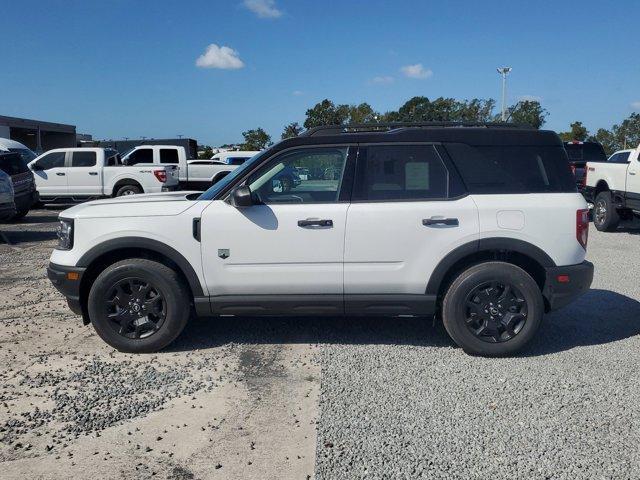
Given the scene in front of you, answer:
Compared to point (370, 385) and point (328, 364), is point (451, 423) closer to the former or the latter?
point (370, 385)

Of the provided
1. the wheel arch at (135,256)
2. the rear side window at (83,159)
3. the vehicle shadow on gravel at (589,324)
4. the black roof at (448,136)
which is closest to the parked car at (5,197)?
the rear side window at (83,159)

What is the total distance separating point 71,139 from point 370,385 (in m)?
69.6

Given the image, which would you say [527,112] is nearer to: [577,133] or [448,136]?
[577,133]

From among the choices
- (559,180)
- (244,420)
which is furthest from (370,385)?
(559,180)

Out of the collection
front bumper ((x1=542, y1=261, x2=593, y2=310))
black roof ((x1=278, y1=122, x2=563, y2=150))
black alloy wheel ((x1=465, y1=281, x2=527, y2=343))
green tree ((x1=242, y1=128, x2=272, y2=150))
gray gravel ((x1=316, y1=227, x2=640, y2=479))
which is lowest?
gray gravel ((x1=316, y1=227, x2=640, y2=479))

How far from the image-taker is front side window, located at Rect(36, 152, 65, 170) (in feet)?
55.5

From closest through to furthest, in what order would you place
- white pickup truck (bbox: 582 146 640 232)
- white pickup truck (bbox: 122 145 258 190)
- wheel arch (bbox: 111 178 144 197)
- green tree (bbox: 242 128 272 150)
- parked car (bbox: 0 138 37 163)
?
white pickup truck (bbox: 582 146 640 232) → wheel arch (bbox: 111 178 144 197) → parked car (bbox: 0 138 37 163) → white pickup truck (bbox: 122 145 258 190) → green tree (bbox: 242 128 272 150)

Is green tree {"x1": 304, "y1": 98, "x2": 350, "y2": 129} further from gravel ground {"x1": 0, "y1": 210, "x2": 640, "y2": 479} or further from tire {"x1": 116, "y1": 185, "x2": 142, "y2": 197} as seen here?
gravel ground {"x1": 0, "y1": 210, "x2": 640, "y2": 479}

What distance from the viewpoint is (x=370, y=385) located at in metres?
4.21

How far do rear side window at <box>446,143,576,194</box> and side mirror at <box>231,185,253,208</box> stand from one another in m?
1.70

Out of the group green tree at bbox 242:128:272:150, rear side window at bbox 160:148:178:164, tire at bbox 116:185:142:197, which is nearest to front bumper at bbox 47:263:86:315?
tire at bbox 116:185:142:197

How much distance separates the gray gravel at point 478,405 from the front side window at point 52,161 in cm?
1413

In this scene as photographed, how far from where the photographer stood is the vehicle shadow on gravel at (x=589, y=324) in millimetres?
5145

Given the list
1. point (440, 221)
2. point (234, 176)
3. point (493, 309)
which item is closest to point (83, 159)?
point (234, 176)
